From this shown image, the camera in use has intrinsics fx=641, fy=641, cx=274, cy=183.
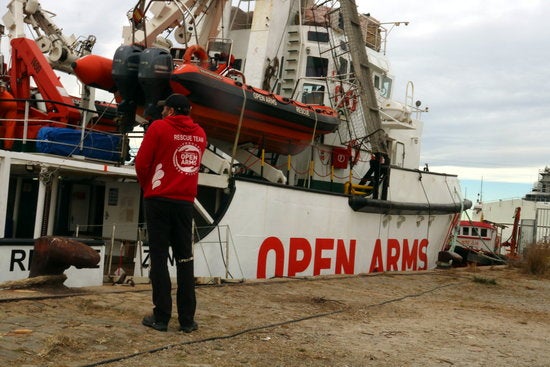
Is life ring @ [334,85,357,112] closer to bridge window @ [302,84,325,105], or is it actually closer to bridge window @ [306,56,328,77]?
bridge window @ [302,84,325,105]

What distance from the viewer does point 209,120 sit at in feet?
29.2

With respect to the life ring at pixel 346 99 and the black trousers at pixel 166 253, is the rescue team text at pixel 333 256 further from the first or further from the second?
the black trousers at pixel 166 253

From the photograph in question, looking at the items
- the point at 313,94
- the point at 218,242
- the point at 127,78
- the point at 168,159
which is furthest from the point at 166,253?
the point at 313,94

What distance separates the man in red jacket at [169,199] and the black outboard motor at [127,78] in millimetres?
4234

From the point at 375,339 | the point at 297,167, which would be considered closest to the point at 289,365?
the point at 375,339

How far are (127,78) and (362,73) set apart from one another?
16.6ft

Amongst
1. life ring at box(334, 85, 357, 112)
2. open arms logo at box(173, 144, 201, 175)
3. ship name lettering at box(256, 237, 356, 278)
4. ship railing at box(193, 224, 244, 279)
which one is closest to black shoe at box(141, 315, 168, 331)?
open arms logo at box(173, 144, 201, 175)

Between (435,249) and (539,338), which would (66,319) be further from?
(435,249)

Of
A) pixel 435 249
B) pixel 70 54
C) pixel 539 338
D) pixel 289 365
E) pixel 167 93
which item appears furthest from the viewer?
pixel 435 249

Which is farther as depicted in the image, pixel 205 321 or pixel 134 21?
pixel 134 21

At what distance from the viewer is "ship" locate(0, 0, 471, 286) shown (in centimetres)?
809

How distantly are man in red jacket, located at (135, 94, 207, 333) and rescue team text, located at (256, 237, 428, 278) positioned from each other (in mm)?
5046

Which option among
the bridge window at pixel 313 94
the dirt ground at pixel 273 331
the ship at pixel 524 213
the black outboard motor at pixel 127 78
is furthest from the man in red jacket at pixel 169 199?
the ship at pixel 524 213

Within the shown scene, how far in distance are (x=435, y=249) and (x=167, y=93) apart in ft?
26.9
